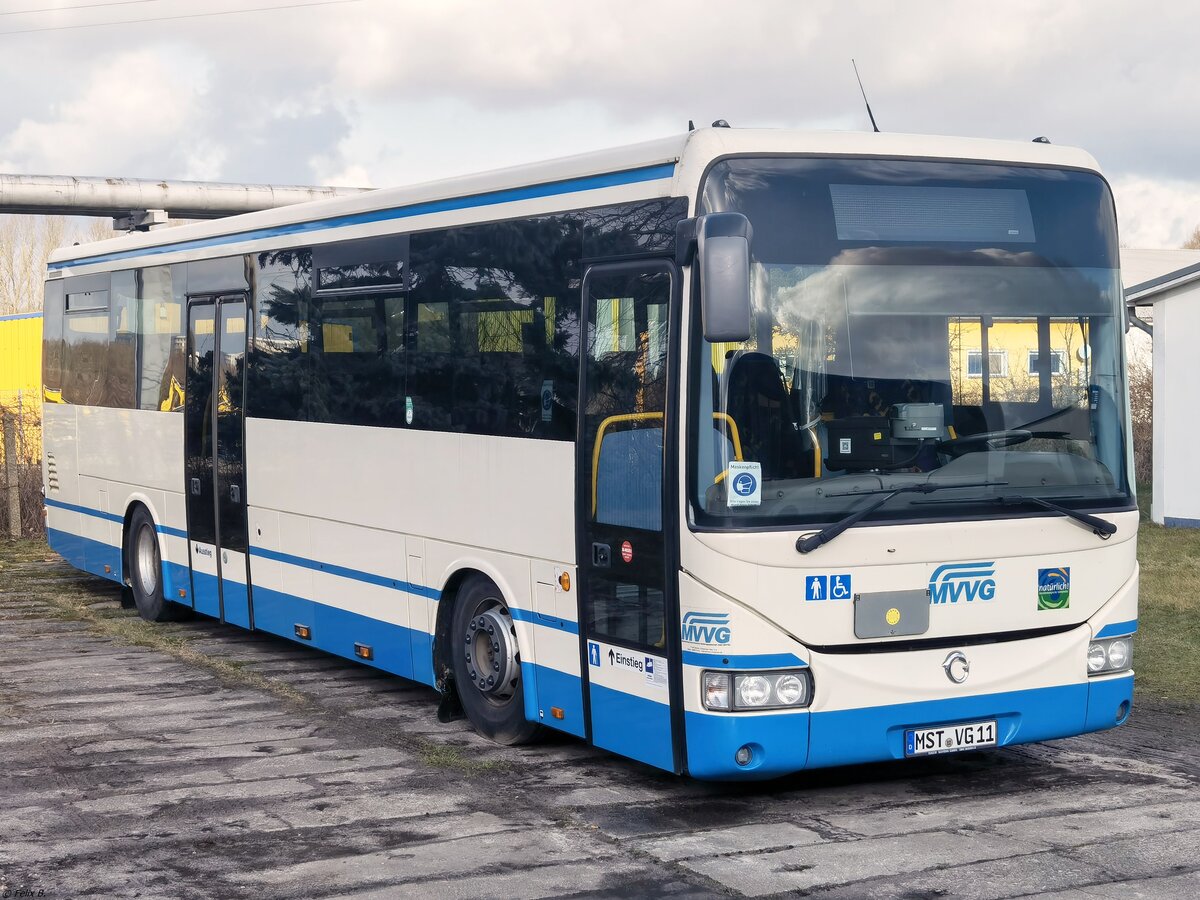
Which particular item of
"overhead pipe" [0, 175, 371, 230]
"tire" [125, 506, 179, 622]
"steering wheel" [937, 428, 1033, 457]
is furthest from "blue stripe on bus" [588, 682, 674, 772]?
"overhead pipe" [0, 175, 371, 230]

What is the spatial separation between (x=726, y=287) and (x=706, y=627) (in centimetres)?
152

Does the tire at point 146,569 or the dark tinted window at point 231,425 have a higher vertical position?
the dark tinted window at point 231,425

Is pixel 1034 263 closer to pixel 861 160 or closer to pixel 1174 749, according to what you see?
pixel 861 160

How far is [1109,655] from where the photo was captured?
7.79 m

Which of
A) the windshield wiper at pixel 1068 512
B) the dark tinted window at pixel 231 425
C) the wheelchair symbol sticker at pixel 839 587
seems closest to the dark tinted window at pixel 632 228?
the wheelchair symbol sticker at pixel 839 587

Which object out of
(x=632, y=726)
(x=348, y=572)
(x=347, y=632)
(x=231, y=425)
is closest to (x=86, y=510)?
(x=231, y=425)

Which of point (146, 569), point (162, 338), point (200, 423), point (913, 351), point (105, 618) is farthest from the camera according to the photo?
point (105, 618)

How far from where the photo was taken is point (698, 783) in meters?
8.09

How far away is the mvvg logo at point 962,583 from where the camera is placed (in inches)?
287

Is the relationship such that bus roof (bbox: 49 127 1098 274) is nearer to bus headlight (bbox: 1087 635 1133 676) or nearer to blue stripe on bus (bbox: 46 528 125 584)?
bus headlight (bbox: 1087 635 1133 676)

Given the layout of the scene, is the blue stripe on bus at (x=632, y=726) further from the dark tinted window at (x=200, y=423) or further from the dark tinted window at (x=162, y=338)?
the dark tinted window at (x=162, y=338)

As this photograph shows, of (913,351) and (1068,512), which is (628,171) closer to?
(913,351)

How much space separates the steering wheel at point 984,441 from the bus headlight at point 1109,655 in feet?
3.69

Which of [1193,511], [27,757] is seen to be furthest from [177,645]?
[1193,511]
